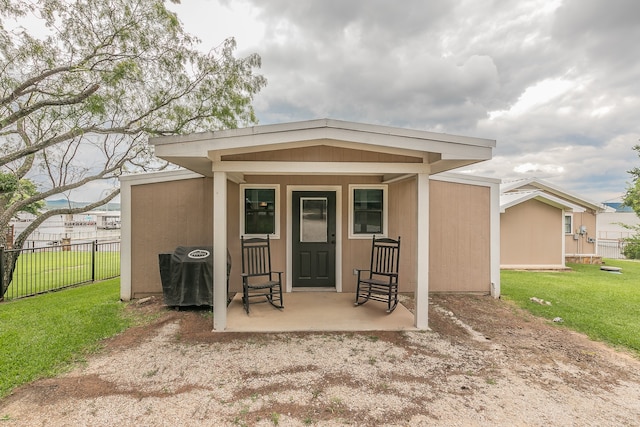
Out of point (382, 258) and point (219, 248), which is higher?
point (219, 248)

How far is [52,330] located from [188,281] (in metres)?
1.56

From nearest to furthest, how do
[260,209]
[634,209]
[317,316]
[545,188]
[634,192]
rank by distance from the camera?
[317,316] → [260,209] → [545,188] → [634,192] → [634,209]

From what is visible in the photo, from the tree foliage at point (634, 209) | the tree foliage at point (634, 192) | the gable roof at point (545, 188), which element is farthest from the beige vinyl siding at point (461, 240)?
the tree foliage at point (634, 192)

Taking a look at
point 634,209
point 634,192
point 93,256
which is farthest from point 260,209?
point 634,209

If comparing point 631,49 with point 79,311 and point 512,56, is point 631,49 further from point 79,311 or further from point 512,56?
point 79,311

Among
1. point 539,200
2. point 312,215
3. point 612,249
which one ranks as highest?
point 539,200

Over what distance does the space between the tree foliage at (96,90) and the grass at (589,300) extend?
8.61 m

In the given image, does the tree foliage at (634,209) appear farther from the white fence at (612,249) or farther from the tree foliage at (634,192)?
the white fence at (612,249)

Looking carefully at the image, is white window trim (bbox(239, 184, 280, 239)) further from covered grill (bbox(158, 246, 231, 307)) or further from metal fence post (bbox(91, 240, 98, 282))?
metal fence post (bbox(91, 240, 98, 282))

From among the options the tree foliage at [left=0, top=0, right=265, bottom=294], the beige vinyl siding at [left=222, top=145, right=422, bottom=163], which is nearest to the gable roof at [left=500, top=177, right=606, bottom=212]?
the beige vinyl siding at [left=222, top=145, right=422, bottom=163]

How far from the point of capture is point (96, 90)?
6.45 m

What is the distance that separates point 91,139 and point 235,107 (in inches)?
155

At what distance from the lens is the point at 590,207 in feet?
35.2

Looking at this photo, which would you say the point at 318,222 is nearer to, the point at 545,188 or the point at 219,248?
the point at 219,248
